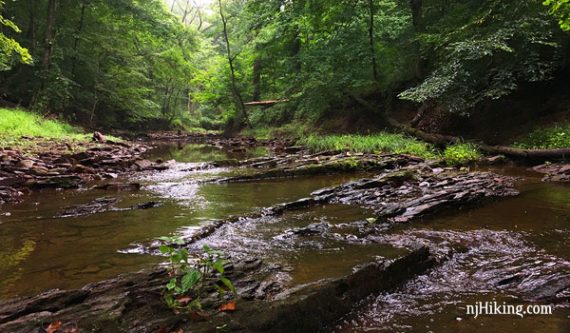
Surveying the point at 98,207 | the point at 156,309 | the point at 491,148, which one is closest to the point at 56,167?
the point at 98,207

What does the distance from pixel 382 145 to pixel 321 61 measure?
6878 mm

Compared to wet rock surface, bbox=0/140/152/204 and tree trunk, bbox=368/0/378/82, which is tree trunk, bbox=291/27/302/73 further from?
wet rock surface, bbox=0/140/152/204

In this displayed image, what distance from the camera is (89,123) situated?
26.8 m

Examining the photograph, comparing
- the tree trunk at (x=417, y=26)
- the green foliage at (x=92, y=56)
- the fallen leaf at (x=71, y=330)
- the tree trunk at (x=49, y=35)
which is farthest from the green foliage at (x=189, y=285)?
the tree trunk at (x=49, y=35)

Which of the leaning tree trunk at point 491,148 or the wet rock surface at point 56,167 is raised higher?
the leaning tree trunk at point 491,148

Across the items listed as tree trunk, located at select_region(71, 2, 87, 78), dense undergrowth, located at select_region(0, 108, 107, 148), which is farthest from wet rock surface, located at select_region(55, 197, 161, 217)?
tree trunk, located at select_region(71, 2, 87, 78)

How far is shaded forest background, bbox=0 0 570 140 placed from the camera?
11516mm

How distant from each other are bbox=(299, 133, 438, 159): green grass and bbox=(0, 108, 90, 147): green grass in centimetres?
1051

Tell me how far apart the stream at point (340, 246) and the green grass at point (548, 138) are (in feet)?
11.4

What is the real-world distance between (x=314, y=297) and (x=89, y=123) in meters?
27.9

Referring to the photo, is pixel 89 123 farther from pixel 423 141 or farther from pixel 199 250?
pixel 199 250

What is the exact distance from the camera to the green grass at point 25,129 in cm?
1267

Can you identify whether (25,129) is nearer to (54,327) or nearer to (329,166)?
(329,166)

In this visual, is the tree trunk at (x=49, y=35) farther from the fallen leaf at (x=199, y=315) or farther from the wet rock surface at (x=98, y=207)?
the fallen leaf at (x=199, y=315)
